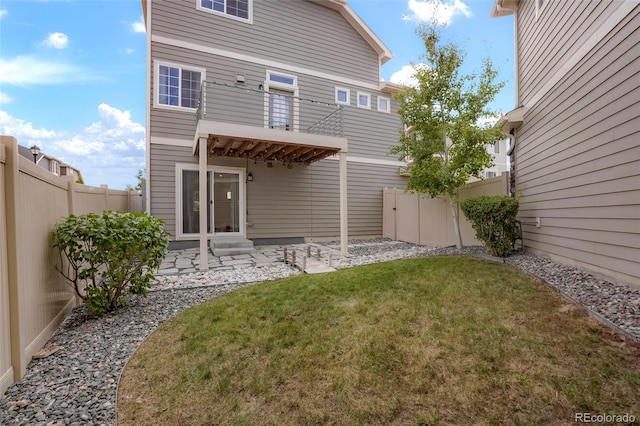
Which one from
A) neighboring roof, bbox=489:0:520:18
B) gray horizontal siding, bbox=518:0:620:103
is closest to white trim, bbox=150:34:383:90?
neighboring roof, bbox=489:0:520:18

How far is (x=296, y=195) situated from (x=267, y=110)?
9.41 ft

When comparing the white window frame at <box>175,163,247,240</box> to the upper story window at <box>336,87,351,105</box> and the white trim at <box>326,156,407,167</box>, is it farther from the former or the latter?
the upper story window at <box>336,87,351,105</box>

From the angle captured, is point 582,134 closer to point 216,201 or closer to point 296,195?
point 296,195

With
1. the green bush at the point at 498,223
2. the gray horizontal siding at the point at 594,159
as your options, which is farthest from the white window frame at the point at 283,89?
the gray horizontal siding at the point at 594,159

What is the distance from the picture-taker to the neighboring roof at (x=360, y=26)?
35.0 feet

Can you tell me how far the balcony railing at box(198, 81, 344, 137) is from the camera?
907 cm

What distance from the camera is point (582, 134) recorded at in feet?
15.5

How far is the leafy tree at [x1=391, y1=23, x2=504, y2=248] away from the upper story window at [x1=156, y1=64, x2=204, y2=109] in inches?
228

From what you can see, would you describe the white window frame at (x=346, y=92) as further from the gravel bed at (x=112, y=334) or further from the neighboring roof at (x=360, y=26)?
the gravel bed at (x=112, y=334)

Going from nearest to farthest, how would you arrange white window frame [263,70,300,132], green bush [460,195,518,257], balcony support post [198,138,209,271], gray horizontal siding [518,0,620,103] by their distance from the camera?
gray horizontal siding [518,0,620,103], green bush [460,195,518,257], balcony support post [198,138,209,271], white window frame [263,70,300,132]

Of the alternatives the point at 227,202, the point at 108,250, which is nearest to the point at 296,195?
the point at 227,202

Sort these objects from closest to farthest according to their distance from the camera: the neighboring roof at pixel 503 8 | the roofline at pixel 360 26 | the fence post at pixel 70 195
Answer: the fence post at pixel 70 195 < the neighboring roof at pixel 503 8 < the roofline at pixel 360 26

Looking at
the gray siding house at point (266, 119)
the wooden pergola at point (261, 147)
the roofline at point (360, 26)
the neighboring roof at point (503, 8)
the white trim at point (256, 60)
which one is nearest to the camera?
the wooden pergola at point (261, 147)

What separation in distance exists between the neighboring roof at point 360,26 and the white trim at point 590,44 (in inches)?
262
